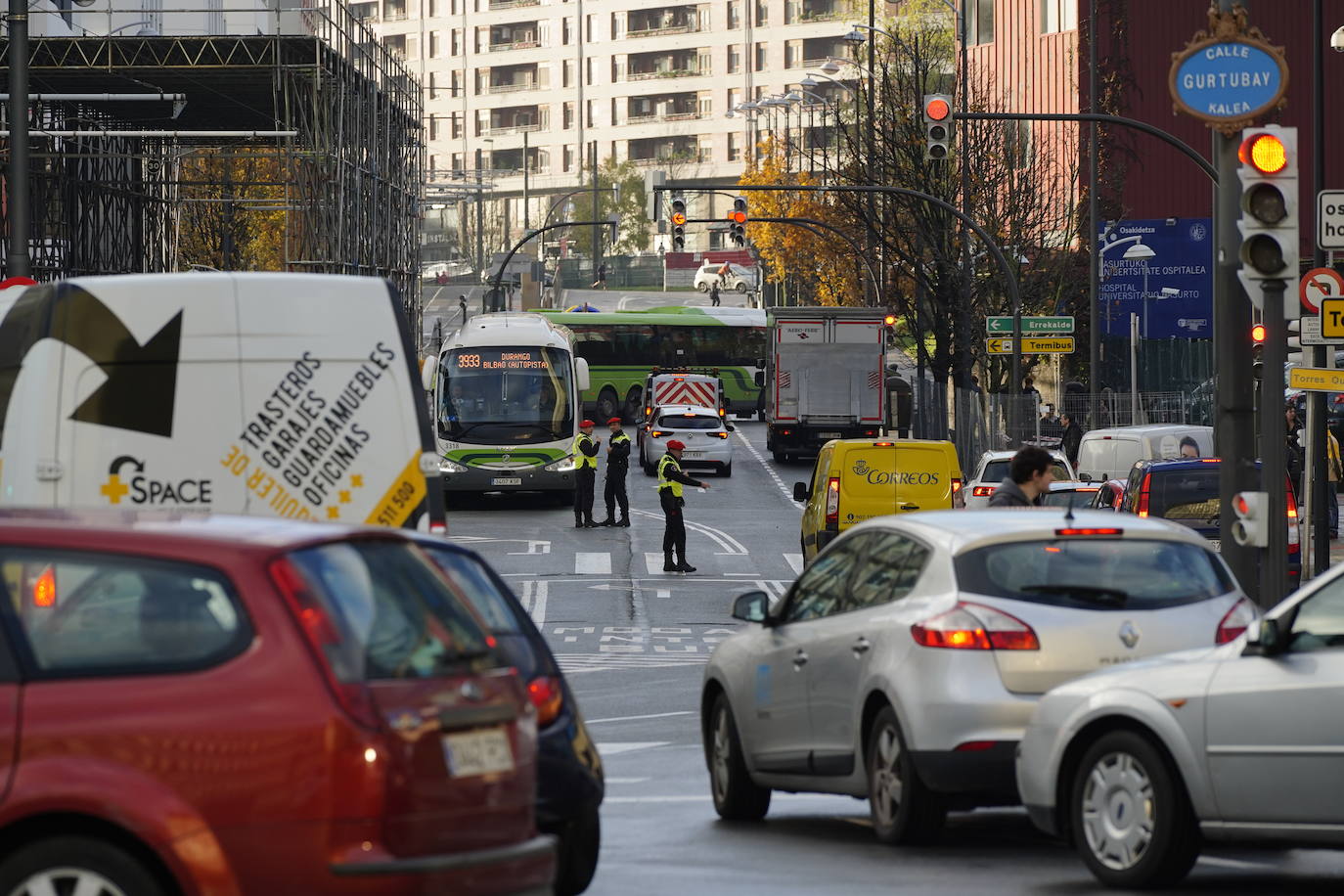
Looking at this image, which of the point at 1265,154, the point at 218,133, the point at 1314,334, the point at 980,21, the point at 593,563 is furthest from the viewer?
the point at 980,21

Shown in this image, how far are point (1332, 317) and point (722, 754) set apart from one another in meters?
8.30

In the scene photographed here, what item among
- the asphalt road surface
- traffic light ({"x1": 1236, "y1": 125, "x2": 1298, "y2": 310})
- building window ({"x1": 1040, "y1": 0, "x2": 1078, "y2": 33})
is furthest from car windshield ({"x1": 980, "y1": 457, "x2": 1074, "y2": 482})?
building window ({"x1": 1040, "y1": 0, "x2": 1078, "y2": 33})

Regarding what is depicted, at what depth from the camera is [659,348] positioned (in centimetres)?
7088

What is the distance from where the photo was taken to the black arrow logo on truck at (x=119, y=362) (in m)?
11.0

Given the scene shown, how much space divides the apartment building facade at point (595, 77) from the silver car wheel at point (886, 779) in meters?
123

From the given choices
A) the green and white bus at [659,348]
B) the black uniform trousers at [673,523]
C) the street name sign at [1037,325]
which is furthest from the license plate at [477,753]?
the green and white bus at [659,348]

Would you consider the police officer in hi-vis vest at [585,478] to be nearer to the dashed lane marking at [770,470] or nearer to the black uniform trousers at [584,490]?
the black uniform trousers at [584,490]

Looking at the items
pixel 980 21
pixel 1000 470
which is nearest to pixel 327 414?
pixel 1000 470

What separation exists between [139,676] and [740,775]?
559 cm

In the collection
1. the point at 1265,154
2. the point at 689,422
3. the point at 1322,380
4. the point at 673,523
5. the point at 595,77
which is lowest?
the point at 673,523

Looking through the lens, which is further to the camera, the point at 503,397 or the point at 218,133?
the point at 218,133

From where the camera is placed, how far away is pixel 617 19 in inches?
5699

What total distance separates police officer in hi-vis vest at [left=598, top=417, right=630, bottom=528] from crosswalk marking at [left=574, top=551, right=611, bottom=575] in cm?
347

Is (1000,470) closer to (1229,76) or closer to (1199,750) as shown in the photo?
(1229,76)
